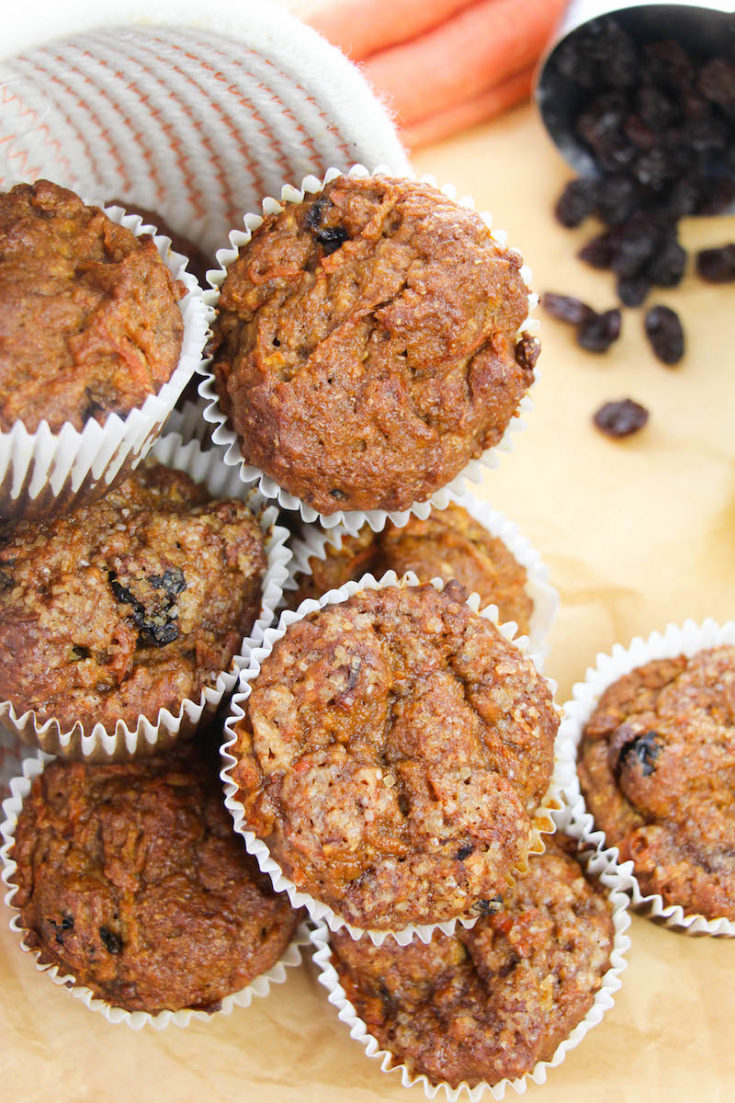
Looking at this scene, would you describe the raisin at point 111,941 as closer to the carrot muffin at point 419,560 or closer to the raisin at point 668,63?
the carrot muffin at point 419,560

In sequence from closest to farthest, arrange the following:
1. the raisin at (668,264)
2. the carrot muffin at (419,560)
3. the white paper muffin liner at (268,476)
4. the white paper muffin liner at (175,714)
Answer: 1. the white paper muffin liner at (175,714)
2. the white paper muffin liner at (268,476)
3. the carrot muffin at (419,560)
4. the raisin at (668,264)

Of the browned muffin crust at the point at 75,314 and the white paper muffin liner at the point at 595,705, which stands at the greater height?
the browned muffin crust at the point at 75,314

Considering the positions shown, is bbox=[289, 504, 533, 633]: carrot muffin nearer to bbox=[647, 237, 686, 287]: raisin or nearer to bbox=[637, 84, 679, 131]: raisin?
bbox=[647, 237, 686, 287]: raisin

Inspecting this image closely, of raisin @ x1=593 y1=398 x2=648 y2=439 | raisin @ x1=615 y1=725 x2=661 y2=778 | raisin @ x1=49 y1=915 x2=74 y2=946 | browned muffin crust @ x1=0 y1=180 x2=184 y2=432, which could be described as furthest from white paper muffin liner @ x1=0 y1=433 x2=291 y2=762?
raisin @ x1=593 y1=398 x2=648 y2=439

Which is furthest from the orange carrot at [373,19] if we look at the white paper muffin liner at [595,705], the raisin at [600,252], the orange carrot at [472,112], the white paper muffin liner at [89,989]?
the white paper muffin liner at [89,989]

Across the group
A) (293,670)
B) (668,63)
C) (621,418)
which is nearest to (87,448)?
(293,670)

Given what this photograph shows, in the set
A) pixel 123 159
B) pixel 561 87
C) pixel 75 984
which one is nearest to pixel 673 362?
pixel 561 87

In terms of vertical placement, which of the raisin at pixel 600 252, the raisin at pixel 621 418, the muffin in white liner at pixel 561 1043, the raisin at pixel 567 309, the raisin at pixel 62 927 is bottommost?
the muffin in white liner at pixel 561 1043

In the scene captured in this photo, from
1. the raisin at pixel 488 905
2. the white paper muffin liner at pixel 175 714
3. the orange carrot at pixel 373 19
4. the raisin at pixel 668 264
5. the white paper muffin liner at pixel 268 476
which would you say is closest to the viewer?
the raisin at pixel 488 905
